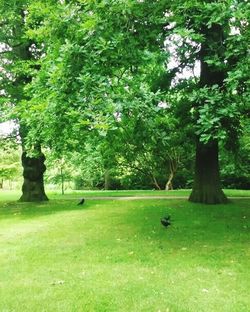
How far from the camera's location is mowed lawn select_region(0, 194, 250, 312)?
6992 millimetres

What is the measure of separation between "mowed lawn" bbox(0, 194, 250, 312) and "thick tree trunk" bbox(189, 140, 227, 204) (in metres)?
1.74

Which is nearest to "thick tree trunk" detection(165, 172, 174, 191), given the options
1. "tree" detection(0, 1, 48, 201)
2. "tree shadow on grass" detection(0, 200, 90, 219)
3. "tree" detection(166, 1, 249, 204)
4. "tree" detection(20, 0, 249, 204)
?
"tree" detection(0, 1, 48, 201)

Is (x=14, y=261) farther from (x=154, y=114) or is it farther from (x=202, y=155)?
(x=202, y=155)

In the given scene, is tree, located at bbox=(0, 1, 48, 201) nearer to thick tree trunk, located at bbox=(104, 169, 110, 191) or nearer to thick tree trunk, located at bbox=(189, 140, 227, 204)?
thick tree trunk, located at bbox=(189, 140, 227, 204)

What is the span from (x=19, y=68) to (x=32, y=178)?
6.29m

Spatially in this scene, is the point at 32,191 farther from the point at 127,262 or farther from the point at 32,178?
the point at 127,262

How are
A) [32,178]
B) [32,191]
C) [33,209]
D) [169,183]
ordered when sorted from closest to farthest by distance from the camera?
[33,209], [32,178], [32,191], [169,183]

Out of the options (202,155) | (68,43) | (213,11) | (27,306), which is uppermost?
(213,11)

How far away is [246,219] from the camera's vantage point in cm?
1467

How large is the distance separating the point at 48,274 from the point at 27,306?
173 centimetres

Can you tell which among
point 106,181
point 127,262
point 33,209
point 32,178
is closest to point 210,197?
point 33,209

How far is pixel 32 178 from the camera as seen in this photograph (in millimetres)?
22766

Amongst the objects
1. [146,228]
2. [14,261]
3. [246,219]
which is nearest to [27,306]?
[14,261]

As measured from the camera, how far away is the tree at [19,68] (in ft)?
65.7
